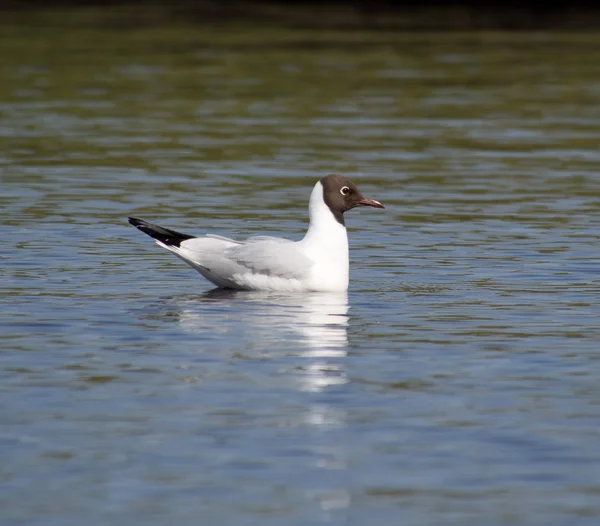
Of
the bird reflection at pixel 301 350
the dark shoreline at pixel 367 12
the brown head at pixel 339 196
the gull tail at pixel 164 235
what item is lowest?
the bird reflection at pixel 301 350

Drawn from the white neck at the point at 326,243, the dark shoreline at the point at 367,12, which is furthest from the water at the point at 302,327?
the dark shoreline at the point at 367,12

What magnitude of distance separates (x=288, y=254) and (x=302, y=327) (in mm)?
1813

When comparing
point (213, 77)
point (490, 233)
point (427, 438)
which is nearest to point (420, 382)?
point (427, 438)

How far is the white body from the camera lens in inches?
629

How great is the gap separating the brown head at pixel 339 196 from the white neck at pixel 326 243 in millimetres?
58

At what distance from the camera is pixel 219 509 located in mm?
9102

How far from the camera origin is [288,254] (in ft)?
52.4

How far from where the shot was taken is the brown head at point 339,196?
16.5 m

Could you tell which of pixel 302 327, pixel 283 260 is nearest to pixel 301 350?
pixel 302 327

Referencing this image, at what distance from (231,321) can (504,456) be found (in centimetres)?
485

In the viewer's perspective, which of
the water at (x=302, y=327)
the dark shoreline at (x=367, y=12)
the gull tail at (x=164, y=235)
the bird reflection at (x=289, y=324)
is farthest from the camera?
the dark shoreline at (x=367, y=12)

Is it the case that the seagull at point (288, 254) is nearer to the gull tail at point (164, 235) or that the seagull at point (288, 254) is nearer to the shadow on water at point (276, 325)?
the gull tail at point (164, 235)

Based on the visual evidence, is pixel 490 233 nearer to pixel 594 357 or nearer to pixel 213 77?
pixel 594 357

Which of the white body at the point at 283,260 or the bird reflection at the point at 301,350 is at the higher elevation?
the white body at the point at 283,260
